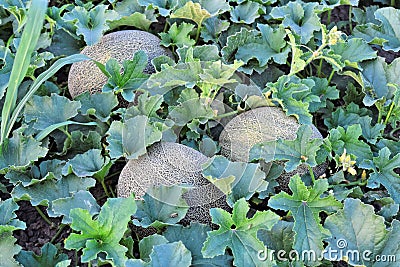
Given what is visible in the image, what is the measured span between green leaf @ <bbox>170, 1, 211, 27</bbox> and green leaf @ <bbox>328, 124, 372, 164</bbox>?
76 centimetres

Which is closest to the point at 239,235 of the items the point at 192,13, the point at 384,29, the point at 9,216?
the point at 9,216

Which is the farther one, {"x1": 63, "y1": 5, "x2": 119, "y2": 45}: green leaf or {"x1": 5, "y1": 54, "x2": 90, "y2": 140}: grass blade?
{"x1": 63, "y1": 5, "x2": 119, "y2": 45}: green leaf

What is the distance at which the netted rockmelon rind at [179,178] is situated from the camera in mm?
1960

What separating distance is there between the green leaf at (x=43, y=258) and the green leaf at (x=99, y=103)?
0.55m

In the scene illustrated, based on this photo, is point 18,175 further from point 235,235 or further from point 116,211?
point 235,235

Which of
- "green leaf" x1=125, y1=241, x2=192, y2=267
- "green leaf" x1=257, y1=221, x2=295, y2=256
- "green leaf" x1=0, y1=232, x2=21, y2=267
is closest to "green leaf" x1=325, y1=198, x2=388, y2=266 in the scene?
"green leaf" x1=257, y1=221, x2=295, y2=256

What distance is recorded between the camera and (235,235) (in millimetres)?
1784

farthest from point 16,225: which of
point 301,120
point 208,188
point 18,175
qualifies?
point 301,120

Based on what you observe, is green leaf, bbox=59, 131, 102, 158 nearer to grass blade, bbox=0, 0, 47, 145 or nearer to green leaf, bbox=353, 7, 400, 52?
grass blade, bbox=0, 0, 47, 145

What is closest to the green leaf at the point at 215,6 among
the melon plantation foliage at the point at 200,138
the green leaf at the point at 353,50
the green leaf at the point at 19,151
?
the melon plantation foliage at the point at 200,138

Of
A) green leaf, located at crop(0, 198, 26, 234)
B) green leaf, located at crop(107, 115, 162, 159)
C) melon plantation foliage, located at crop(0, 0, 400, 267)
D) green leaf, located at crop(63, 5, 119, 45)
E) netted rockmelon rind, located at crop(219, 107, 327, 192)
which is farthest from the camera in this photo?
green leaf, located at crop(63, 5, 119, 45)

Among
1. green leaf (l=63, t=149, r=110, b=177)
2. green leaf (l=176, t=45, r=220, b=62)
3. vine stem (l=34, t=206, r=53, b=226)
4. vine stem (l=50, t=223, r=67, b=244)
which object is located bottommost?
vine stem (l=50, t=223, r=67, b=244)

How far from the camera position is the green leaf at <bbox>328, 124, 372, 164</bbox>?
2.13 metres

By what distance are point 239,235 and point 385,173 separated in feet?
2.10
